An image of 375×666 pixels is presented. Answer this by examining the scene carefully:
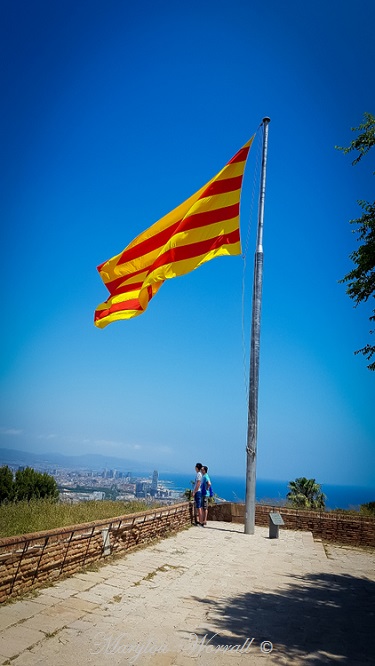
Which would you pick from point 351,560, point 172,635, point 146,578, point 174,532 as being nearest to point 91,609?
point 172,635

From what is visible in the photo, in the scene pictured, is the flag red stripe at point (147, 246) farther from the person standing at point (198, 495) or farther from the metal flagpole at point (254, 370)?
the person standing at point (198, 495)

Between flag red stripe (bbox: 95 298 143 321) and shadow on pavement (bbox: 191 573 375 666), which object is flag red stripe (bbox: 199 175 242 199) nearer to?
flag red stripe (bbox: 95 298 143 321)

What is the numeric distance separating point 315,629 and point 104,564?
3723mm

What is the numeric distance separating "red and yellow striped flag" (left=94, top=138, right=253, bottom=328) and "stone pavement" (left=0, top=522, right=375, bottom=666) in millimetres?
5883

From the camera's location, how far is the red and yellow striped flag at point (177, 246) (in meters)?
9.94

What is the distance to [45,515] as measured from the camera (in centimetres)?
807

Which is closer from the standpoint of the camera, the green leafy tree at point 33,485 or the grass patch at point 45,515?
the grass patch at point 45,515

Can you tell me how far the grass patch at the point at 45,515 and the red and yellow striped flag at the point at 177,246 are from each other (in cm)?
461

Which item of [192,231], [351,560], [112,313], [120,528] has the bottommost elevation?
[351,560]

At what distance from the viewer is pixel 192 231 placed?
33.6ft

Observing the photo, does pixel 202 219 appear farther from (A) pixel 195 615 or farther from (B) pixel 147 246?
(A) pixel 195 615

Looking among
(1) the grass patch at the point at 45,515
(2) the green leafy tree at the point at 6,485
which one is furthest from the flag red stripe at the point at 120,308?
(2) the green leafy tree at the point at 6,485

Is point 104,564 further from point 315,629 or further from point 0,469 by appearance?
point 0,469

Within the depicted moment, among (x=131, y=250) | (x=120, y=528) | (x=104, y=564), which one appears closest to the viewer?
(x=104, y=564)
